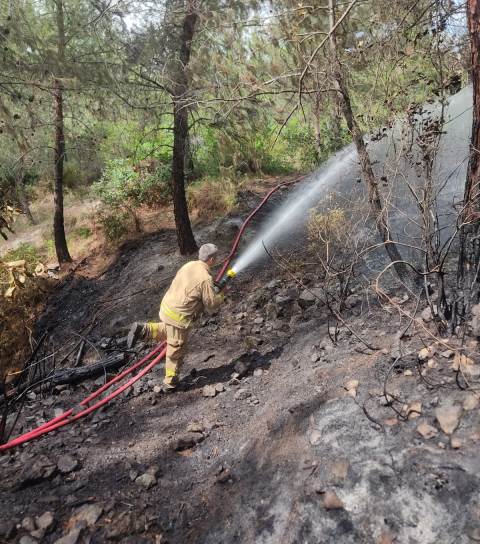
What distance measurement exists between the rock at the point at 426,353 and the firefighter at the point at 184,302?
217 centimetres

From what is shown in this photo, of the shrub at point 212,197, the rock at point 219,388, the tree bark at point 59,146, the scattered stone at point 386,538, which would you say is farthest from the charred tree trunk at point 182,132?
the scattered stone at point 386,538

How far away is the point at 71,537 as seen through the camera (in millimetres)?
2760

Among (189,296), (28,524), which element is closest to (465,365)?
(189,296)

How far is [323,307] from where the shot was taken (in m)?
5.86

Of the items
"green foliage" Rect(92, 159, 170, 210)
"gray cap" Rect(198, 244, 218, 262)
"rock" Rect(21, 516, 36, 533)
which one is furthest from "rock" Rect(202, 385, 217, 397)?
"green foliage" Rect(92, 159, 170, 210)

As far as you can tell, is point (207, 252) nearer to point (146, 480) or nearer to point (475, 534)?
point (146, 480)

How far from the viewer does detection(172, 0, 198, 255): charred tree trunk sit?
701 centimetres

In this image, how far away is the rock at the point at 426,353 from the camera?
3.54 metres

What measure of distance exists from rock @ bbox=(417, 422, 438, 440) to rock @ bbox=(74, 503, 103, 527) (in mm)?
2383

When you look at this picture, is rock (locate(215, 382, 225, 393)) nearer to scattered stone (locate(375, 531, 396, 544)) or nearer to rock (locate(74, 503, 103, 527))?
rock (locate(74, 503, 103, 527))

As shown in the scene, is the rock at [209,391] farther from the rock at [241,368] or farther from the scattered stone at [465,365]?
the scattered stone at [465,365]

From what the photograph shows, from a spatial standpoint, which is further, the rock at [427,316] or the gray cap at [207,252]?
the gray cap at [207,252]

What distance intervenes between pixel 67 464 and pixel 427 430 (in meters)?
3.03

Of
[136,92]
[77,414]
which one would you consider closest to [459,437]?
[77,414]
